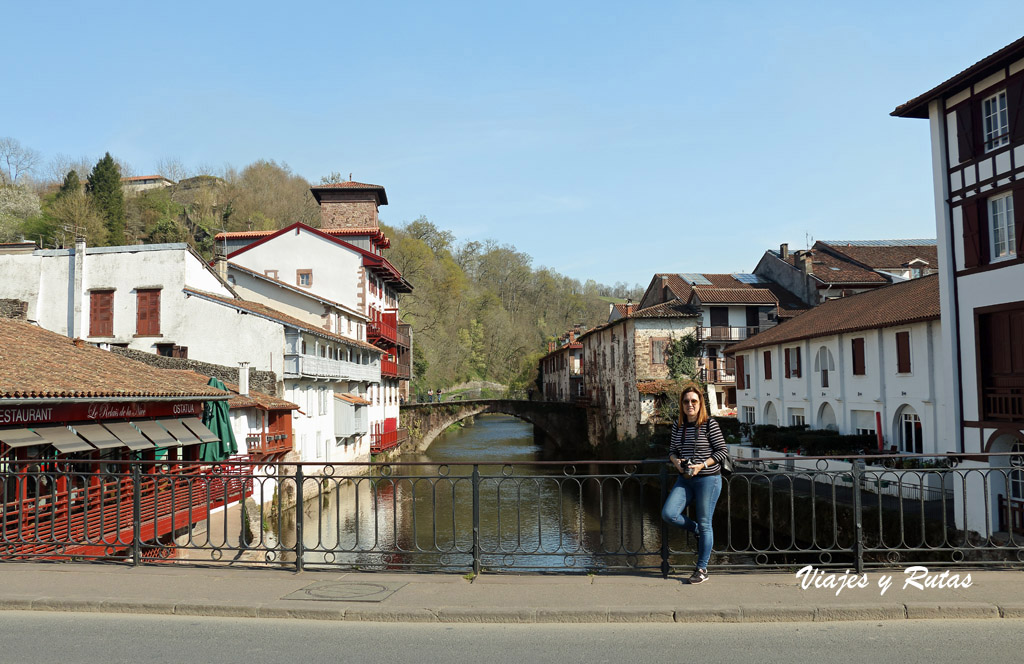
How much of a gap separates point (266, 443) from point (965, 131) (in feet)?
76.6

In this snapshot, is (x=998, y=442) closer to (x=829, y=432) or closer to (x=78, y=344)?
(x=829, y=432)

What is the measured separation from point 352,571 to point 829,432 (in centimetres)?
2690

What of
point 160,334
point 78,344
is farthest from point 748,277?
point 78,344

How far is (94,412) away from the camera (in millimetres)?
16656

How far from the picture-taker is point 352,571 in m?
8.47

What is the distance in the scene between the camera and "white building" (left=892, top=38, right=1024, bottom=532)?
19.0 meters

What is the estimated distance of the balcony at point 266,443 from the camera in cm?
2612

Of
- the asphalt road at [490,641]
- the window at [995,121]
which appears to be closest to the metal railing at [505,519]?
the asphalt road at [490,641]

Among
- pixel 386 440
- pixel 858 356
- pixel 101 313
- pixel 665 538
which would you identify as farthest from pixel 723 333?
pixel 665 538

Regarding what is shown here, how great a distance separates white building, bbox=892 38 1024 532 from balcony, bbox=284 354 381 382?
21654 mm

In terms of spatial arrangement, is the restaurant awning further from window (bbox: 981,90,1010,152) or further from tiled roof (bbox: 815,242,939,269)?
tiled roof (bbox: 815,242,939,269)

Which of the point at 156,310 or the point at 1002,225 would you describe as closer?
the point at 1002,225

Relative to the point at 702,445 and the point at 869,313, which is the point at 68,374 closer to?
the point at 702,445

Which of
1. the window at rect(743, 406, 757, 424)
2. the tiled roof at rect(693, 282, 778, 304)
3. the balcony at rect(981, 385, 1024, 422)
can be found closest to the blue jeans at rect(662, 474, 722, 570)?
the balcony at rect(981, 385, 1024, 422)
